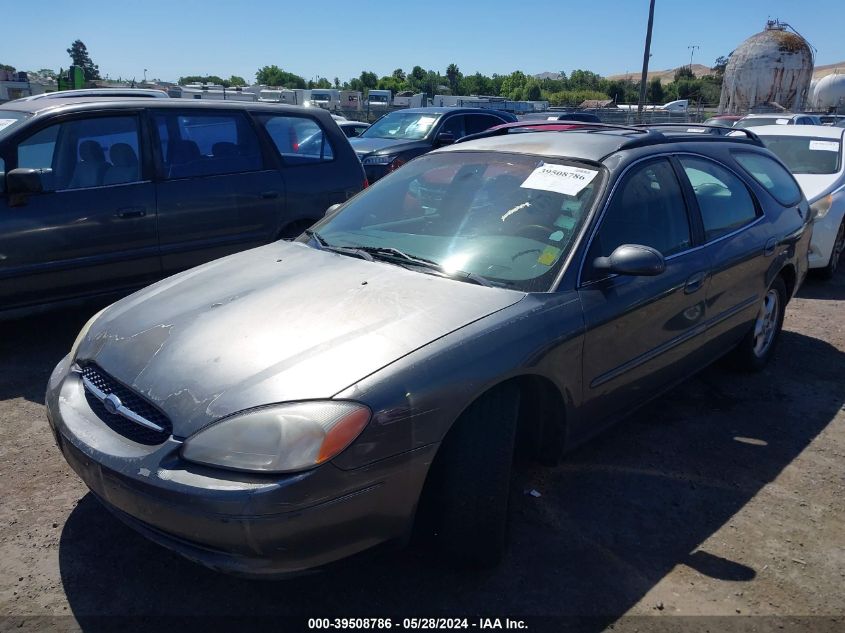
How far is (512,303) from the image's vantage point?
2.66m

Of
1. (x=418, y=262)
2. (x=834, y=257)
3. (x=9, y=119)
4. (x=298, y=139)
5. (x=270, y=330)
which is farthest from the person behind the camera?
(x=834, y=257)

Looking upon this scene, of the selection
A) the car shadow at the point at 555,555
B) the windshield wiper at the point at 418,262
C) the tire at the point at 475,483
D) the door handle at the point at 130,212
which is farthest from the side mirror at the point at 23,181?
the tire at the point at 475,483

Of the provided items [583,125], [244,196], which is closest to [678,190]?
[583,125]

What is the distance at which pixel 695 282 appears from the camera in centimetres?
349

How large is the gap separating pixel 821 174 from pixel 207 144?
6.54 metres

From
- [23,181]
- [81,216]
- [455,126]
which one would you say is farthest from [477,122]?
[23,181]

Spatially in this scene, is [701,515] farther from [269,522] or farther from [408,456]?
[269,522]

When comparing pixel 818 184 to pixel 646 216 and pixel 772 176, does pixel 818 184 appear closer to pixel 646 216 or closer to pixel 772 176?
pixel 772 176

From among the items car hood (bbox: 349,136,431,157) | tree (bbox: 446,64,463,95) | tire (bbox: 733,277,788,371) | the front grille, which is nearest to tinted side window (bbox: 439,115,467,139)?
car hood (bbox: 349,136,431,157)

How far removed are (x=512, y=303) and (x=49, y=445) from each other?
8.33 feet

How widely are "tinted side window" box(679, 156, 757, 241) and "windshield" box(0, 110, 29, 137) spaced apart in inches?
172

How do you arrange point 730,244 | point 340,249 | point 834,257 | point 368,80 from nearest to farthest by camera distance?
1. point 340,249
2. point 730,244
3. point 834,257
4. point 368,80

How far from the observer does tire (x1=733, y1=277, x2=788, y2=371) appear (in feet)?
14.5

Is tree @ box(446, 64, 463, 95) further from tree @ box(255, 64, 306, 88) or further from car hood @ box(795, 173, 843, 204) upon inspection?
car hood @ box(795, 173, 843, 204)
